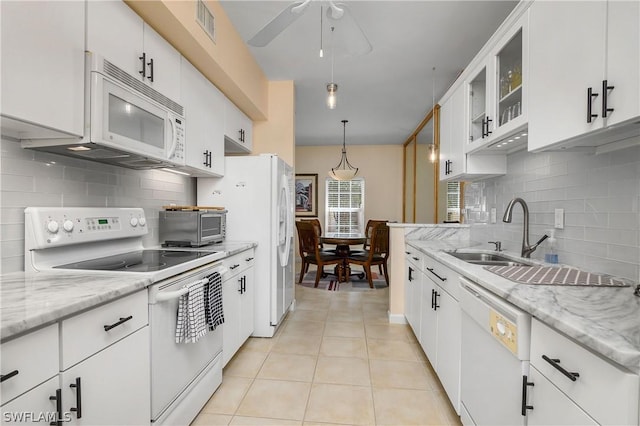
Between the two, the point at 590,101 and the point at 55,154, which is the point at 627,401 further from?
the point at 55,154

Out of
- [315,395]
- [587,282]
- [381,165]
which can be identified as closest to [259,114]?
[315,395]

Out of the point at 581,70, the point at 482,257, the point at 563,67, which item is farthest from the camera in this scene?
the point at 482,257

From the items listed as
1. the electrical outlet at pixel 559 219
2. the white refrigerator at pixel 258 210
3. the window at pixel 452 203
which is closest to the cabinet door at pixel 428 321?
the electrical outlet at pixel 559 219

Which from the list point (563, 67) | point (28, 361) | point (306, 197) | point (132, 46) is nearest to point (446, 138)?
point (563, 67)

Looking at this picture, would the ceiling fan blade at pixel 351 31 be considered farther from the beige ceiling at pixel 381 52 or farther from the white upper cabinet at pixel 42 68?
the white upper cabinet at pixel 42 68

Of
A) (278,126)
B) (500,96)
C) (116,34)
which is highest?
(278,126)

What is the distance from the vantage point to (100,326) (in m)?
1.06

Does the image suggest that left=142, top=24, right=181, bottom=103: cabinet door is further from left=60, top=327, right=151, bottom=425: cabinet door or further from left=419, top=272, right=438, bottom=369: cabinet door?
left=419, top=272, right=438, bottom=369: cabinet door

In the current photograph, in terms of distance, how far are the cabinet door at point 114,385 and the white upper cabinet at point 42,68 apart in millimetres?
899

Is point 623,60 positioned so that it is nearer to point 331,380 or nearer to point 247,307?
point 331,380

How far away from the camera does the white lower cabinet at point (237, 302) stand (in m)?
2.19

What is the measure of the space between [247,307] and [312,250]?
7.54 feet

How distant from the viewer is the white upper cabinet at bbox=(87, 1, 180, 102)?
144 cm

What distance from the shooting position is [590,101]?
3.67ft
